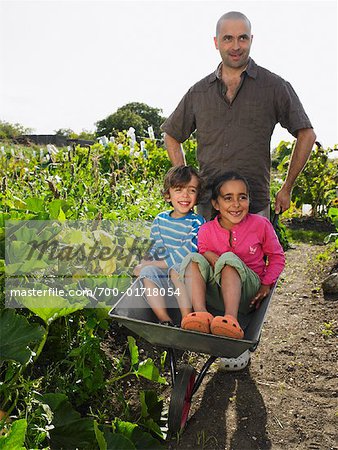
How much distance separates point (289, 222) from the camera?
809 centimetres

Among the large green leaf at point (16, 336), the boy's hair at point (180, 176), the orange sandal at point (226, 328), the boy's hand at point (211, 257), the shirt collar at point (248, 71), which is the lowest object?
the large green leaf at point (16, 336)

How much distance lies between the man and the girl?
0.43m

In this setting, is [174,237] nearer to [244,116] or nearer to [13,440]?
[244,116]

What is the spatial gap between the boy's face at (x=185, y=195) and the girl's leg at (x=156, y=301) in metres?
0.46

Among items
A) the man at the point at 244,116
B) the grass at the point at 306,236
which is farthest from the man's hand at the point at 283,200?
the grass at the point at 306,236

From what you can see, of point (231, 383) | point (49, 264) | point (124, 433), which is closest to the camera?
point (124, 433)

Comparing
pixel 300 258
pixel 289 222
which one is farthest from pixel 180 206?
pixel 289 222

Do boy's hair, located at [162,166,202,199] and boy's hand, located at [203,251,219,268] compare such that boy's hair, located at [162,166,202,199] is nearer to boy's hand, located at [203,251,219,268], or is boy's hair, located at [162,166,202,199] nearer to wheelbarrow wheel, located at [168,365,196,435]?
boy's hand, located at [203,251,219,268]

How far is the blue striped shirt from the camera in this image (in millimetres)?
2828

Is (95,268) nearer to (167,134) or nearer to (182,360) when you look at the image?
(182,360)

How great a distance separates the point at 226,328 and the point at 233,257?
41 cm

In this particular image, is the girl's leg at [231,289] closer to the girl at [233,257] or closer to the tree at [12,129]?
the girl at [233,257]

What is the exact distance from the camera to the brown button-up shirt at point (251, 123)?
3180 millimetres

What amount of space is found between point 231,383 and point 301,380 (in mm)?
406
